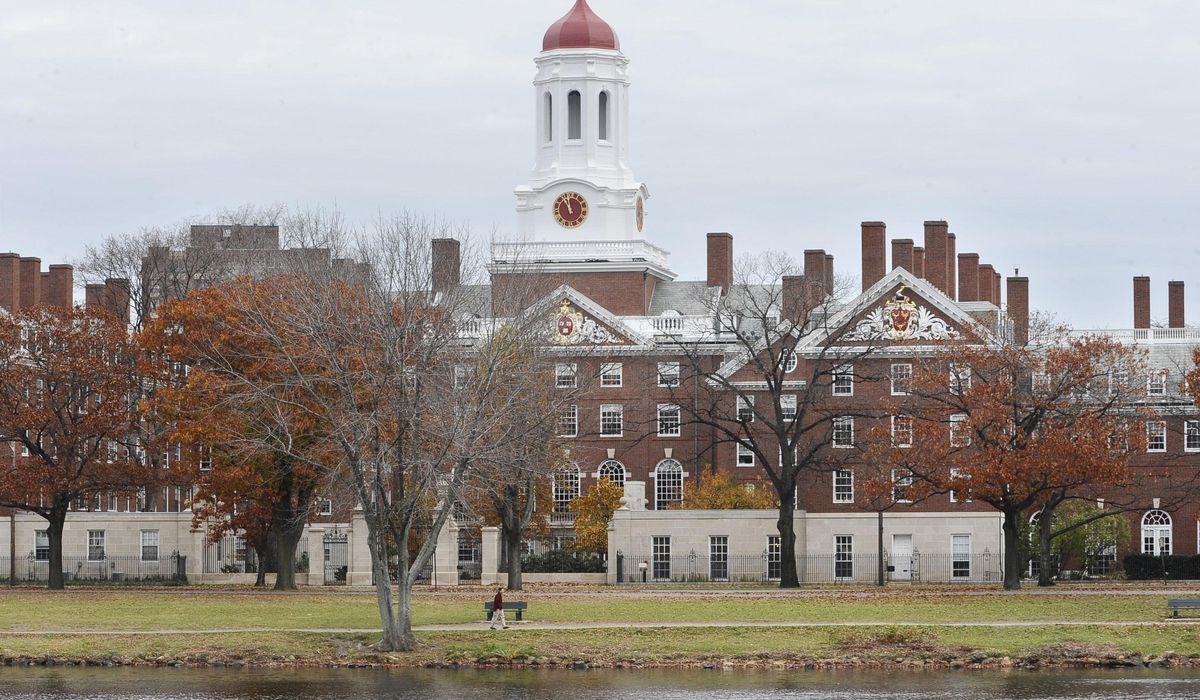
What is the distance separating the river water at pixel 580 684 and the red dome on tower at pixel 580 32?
58.3 metres

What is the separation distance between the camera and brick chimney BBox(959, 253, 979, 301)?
3819 inches

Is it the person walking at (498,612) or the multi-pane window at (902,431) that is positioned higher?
the multi-pane window at (902,431)

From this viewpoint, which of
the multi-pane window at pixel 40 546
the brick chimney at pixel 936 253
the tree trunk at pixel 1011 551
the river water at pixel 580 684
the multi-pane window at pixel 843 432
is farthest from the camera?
the brick chimney at pixel 936 253

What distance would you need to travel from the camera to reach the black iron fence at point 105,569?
76.4 metres

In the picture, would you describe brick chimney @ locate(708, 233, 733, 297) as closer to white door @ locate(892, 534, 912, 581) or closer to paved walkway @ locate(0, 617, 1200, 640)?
white door @ locate(892, 534, 912, 581)

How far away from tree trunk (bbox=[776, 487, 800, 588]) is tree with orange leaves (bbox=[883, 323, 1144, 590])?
5.06 m

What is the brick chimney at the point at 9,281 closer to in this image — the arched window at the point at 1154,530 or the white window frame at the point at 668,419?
the white window frame at the point at 668,419

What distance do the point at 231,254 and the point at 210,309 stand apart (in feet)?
70.8

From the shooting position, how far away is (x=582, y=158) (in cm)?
9881

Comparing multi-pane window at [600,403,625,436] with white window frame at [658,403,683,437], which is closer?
white window frame at [658,403,683,437]

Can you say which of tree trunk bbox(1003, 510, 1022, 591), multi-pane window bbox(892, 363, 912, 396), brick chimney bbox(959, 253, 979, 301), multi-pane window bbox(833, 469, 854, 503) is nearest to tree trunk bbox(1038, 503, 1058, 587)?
tree trunk bbox(1003, 510, 1022, 591)

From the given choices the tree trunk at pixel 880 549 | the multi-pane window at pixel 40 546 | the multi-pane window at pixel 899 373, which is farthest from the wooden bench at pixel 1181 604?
the multi-pane window at pixel 40 546

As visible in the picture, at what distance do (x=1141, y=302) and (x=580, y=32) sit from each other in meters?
26.8

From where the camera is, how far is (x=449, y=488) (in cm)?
4562
